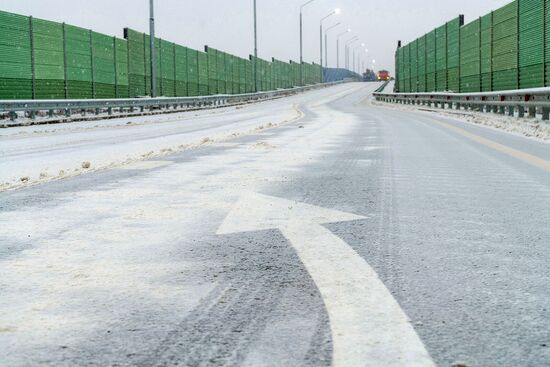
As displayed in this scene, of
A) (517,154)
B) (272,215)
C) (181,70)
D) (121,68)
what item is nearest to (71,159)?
(272,215)

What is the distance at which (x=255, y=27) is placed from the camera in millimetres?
59094

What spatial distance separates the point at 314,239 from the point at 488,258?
0.94 metres

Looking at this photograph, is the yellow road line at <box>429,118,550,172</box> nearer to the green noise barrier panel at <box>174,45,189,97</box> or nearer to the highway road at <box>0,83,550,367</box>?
the highway road at <box>0,83,550,367</box>

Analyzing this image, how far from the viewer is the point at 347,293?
8.95 feet

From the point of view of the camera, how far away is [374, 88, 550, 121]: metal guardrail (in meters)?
17.2

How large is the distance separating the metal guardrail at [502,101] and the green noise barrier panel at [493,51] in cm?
119

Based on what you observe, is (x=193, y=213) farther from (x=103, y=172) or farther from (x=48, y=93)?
(x=48, y=93)

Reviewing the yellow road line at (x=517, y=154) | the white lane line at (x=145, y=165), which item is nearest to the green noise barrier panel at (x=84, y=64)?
the white lane line at (x=145, y=165)

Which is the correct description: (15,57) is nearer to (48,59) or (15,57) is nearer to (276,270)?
(48,59)

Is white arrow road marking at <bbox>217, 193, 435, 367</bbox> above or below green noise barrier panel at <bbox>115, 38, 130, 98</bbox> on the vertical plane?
below

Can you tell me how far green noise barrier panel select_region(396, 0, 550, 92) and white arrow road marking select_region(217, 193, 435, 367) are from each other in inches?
779

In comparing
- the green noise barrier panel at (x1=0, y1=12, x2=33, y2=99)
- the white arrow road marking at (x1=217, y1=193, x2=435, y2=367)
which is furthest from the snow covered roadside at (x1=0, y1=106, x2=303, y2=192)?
the green noise barrier panel at (x1=0, y1=12, x2=33, y2=99)

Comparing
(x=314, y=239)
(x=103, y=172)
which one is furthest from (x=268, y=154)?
(x=314, y=239)

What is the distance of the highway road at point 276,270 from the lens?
7.07ft
